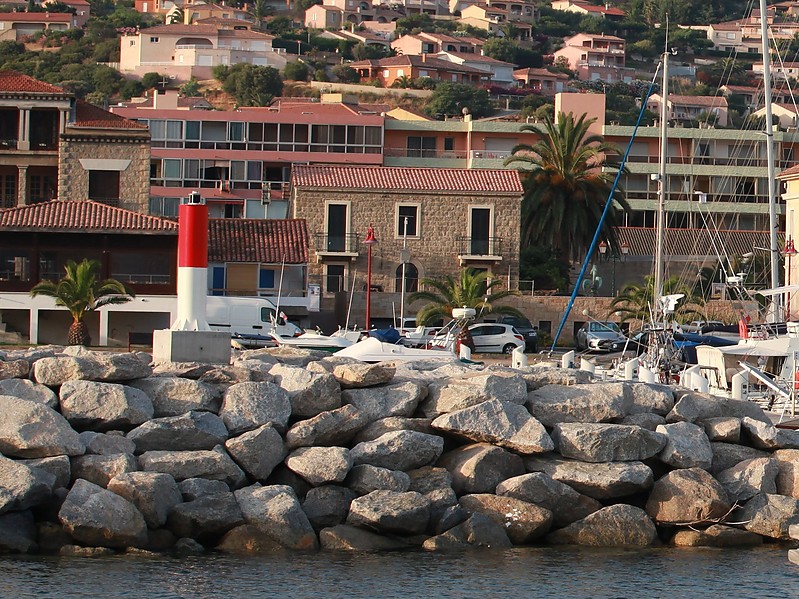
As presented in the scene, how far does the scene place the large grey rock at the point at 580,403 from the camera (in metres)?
24.7

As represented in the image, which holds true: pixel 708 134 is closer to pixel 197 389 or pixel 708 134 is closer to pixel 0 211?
pixel 0 211

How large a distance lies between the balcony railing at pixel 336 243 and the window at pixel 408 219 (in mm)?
1518

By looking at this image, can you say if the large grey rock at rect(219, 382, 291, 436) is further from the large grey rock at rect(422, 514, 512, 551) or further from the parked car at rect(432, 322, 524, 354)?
the parked car at rect(432, 322, 524, 354)

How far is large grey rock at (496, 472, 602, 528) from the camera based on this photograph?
23.0m

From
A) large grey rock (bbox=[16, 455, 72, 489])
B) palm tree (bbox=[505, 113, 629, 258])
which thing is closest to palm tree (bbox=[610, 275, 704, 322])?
palm tree (bbox=[505, 113, 629, 258])

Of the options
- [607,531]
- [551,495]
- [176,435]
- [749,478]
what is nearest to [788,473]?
[749,478]

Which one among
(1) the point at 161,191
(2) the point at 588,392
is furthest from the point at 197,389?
(1) the point at 161,191

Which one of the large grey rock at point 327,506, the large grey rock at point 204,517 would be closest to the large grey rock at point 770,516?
the large grey rock at point 327,506

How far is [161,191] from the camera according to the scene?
70000 mm

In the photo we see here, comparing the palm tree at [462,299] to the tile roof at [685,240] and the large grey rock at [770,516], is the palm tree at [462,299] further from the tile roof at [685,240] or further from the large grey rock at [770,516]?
the large grey rock at [770,516]

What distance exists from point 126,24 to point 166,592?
5502 inches

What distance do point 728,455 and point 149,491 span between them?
30.1 feet

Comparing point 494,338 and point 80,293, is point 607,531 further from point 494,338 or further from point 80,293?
point 494,338

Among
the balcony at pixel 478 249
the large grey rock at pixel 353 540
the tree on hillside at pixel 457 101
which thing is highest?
the tree on hillside at pixel 457 101
